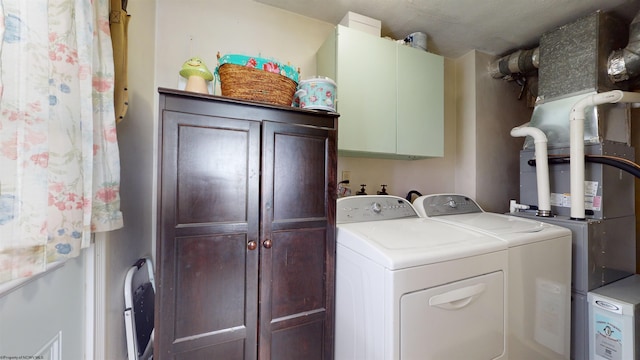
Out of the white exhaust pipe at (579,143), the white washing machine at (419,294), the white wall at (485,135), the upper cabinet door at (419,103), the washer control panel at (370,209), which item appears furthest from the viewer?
the white wall at (485,135)

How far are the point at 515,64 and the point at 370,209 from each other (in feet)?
6.95

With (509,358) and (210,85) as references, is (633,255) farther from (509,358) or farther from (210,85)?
(210,85)

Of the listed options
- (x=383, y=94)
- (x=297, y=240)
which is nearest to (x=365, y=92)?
(x=383, y=94)

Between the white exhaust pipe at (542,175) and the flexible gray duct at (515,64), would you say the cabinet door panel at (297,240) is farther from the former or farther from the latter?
the flexible gray duct at (515,64)

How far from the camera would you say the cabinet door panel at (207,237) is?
0.98m

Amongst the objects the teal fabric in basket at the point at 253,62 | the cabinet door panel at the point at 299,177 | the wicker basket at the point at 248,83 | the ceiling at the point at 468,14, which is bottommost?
the cabinet door panel at the point at 299,177

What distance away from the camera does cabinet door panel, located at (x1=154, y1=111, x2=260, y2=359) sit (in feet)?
3.21

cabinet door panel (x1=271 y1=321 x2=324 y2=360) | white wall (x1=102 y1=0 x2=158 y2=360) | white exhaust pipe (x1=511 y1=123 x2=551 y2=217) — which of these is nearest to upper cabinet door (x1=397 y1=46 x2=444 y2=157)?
white exhaust pipe (x1=511 y1=123 x2=551 y2=217)

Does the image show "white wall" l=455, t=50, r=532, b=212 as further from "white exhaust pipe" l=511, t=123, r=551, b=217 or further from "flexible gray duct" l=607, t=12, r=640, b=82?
"flexible gray duct" l=607, t=12, r=640, b=82

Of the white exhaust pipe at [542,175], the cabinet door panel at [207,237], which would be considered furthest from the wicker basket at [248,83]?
the white exhaust pipe at [542,175]

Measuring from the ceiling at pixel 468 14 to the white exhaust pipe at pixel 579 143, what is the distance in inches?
28.4

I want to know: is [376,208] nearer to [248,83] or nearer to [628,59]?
[248,83]

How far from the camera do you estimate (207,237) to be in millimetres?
1040

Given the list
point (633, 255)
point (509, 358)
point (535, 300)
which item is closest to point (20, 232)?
point (509, 358)
